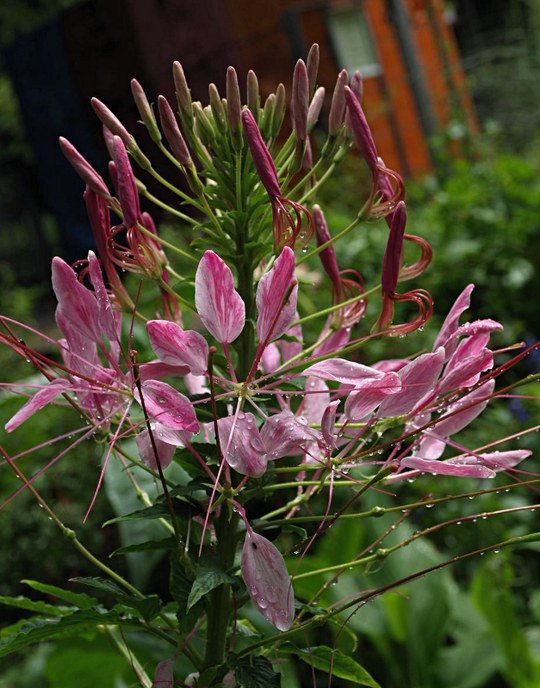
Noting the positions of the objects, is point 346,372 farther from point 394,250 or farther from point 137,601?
point 137,601

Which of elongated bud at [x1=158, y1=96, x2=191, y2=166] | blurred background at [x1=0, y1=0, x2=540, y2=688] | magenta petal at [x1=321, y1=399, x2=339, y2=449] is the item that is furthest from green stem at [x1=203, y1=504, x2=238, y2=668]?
blurred background at [x1=0, y1=0, x2=540, y2=688]

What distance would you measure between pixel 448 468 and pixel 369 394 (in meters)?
0.09

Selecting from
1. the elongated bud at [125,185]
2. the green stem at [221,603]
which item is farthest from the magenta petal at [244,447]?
the elongated bud at [125,185]

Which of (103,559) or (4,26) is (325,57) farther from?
(4,26)

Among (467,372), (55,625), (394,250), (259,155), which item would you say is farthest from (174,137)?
(55,625)

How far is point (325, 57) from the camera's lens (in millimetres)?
5621

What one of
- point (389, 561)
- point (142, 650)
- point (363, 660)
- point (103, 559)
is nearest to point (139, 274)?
point (142, 650)

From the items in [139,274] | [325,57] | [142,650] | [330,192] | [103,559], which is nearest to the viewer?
[139,274]

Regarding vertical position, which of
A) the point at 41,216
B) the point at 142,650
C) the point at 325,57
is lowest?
the point at 41,216

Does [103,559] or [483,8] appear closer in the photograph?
[103,559]

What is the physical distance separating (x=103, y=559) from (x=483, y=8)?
1066 centimetres

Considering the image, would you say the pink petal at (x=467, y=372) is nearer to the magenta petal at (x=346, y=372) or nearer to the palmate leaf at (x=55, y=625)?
the magenta petal at (x=346, y=372)

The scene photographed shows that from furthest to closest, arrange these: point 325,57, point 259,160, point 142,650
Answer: point 325,57
point 142,650
point 259,160

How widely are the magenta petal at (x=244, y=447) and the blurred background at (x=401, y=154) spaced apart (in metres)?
1.01
